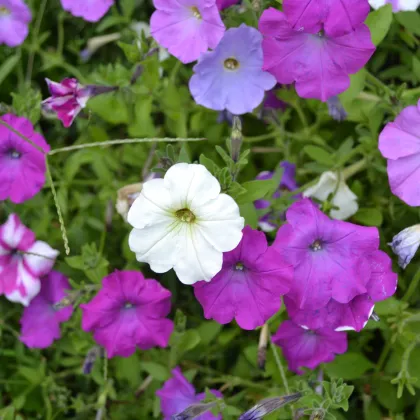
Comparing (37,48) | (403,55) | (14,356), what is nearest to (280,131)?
(403,55)

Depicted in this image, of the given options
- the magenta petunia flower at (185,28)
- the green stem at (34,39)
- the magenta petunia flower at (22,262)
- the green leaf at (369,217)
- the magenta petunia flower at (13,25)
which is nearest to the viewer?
the magenta petunia flower at (185,28)

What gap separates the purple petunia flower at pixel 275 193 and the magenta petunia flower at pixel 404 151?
0.38 meters

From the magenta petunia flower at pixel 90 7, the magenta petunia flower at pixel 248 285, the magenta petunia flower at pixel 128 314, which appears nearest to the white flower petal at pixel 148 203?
the magenta petunia flower at pixel 248 285

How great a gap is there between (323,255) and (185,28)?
648 mm

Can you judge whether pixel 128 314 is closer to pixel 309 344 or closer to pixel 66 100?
pixel 309 344

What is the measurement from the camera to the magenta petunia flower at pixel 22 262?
5.94ft

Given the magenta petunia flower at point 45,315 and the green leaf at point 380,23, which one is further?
the magenta petunia flower at point 45,315

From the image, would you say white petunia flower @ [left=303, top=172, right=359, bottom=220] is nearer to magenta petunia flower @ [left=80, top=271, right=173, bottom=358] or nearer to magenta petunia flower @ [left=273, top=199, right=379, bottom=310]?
magenta petunia flower @ [left=273, top=199, right=379, bottom=310]

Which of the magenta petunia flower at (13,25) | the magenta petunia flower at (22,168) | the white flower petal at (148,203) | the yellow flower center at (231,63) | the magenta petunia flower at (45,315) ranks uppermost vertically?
the yellow flower center at (231,63)

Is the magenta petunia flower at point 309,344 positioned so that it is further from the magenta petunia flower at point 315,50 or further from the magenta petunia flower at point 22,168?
the magenta petunia flower at point 22,168

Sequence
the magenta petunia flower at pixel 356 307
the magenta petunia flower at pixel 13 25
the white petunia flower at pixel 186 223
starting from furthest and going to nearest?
the magenta petunia flower at pixel 13 25
the magenta petunia flower at pixel 356 307
the white petunia flower at pixel 186 223

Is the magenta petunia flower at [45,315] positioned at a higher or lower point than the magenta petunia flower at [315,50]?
lower

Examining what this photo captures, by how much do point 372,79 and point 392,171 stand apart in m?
0.34

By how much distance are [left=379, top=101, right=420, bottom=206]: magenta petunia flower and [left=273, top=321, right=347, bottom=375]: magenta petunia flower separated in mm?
393
